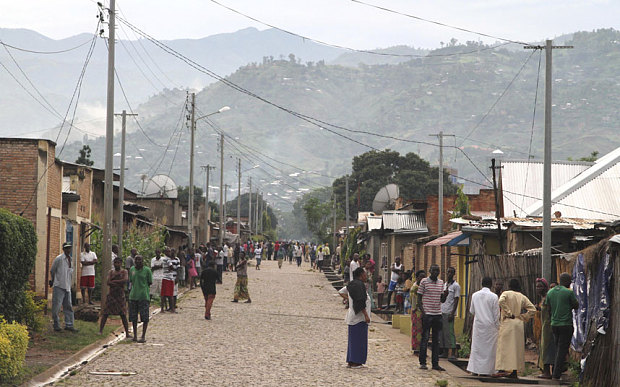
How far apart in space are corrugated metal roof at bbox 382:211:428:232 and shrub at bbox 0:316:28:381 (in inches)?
1169

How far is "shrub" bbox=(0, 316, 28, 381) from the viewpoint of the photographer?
40.6ft

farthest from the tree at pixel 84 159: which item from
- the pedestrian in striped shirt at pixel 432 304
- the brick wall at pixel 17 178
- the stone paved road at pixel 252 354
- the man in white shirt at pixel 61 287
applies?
the pedestrian in striped shirt at pixel 432 304

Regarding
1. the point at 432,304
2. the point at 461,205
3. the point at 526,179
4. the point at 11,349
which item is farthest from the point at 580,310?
the point at 526,179

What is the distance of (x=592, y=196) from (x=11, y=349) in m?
21.4

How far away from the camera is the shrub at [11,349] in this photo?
40.6ft

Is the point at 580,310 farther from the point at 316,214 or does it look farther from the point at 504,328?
the point at 316,214

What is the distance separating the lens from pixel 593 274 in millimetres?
14656

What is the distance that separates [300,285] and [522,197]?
14.4m

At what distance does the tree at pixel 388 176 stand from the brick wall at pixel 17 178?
77.8 metres

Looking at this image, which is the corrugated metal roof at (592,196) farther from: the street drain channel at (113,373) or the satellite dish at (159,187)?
the satellite dish at (159,187)

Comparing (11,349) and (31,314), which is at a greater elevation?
(31,314)

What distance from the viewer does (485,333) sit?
52.3 ft

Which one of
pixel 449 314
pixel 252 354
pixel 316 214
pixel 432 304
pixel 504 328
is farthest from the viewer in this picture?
pixel 316 214

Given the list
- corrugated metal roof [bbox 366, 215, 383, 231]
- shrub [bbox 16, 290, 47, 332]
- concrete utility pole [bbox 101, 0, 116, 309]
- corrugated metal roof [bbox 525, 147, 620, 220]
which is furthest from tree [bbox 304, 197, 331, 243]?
shrub [bbox 16, 290, 47, 332]
